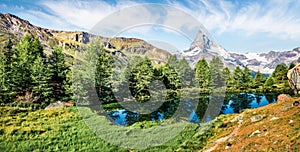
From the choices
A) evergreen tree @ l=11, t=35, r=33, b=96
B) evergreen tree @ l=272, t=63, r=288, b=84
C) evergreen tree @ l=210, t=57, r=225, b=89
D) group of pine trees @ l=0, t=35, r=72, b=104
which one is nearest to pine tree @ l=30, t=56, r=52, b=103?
group of pine trees @ l=0, t=35, r=72, b=104

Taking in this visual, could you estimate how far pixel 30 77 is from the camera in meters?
42.1

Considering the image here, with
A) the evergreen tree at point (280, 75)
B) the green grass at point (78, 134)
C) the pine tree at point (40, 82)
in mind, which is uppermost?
the evergreen tree at point (280, 75)

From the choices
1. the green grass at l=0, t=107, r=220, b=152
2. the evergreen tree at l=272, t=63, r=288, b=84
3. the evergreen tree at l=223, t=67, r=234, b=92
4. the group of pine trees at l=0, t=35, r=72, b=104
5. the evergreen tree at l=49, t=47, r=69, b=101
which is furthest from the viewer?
the evergreen tree at l=272, t=63, r=288, b=84

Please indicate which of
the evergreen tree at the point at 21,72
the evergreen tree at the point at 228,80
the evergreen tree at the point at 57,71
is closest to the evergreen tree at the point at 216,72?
the evergreen tree at the point at 228,80

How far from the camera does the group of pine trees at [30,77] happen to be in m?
40.5

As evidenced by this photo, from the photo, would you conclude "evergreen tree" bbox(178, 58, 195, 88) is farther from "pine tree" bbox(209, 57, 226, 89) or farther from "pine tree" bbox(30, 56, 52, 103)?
"pine tree" bbox(30, 56, 52, 103)

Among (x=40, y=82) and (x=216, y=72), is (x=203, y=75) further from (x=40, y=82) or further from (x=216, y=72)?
(x=40, y=82)

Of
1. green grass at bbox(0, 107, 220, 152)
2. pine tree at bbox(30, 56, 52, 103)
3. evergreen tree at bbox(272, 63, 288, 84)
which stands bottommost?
green grass at bbox(0, 107, 220, 152)

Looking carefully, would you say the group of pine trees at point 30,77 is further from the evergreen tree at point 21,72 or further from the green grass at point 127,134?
the green grass at point 127,134

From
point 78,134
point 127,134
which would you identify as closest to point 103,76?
point 127,134

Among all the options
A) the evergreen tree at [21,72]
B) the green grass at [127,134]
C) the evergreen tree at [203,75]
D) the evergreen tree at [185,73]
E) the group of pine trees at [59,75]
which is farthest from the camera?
the evergreen tree at [203,75]

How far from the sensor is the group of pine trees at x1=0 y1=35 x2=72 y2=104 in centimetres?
4050

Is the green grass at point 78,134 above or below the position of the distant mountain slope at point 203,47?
below

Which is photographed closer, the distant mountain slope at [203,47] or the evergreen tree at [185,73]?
the distant mountain slope at [203,47]
